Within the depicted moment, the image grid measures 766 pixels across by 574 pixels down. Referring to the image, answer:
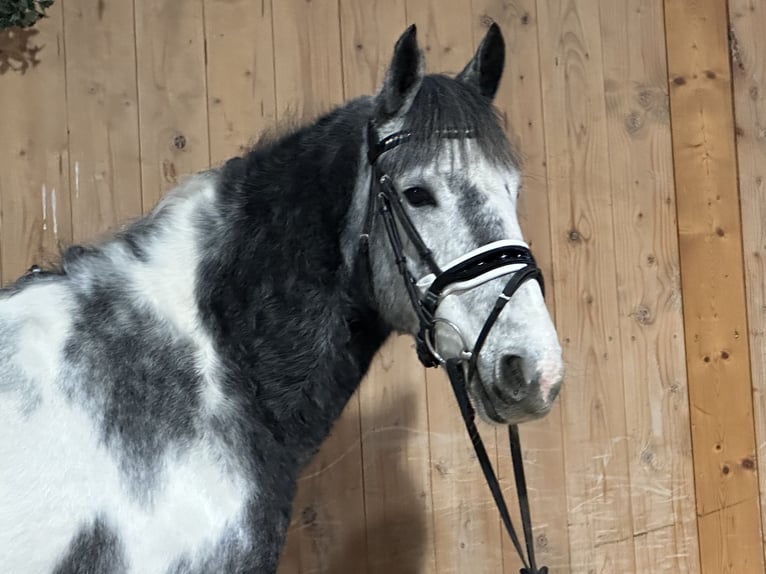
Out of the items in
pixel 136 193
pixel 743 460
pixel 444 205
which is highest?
pixel 136 193

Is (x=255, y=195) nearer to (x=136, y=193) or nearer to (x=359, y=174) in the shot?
(x=359, y=174)

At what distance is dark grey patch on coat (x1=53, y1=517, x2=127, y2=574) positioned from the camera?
0.88 metres

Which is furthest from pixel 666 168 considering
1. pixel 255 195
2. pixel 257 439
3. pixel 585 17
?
pixel 257 439

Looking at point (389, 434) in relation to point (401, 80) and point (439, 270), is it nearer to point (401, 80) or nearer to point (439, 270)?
point (439, 270)

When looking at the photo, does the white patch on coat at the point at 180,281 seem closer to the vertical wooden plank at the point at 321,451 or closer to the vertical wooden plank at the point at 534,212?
the vertical wooden plank at the point at 321,451

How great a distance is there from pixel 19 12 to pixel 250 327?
3.43 ft

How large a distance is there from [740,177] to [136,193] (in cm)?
174

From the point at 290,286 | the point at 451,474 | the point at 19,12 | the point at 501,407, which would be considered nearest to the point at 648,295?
the point at 451,474

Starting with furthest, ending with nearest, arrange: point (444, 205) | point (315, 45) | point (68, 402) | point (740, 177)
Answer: point (740, 177) < point (315, 45) < point (444, 205) < point (68, 402)

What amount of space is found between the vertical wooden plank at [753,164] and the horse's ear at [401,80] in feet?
5.01

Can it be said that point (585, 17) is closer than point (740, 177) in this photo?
Yes

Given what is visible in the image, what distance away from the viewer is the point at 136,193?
1.72 m

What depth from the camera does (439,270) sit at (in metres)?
1.02

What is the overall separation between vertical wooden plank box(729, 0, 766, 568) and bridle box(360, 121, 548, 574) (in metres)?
1.44
